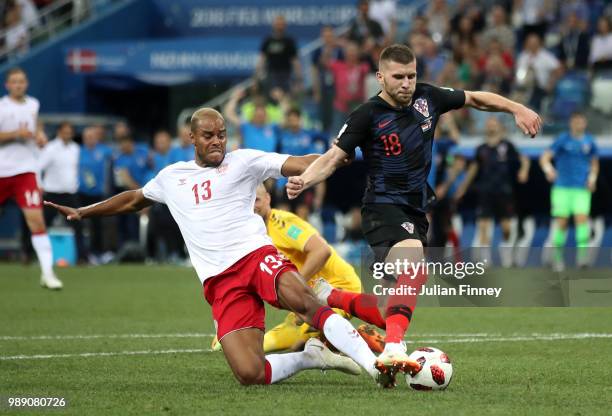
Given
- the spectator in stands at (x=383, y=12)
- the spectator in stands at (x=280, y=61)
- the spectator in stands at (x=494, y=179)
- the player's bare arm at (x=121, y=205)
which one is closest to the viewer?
the player's bare arm at (x=121, y=205)

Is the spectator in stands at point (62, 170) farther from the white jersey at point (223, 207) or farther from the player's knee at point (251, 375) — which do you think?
the player's knee at point (251, 375)

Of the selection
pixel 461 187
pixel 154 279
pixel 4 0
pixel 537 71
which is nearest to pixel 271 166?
pixel 154 279

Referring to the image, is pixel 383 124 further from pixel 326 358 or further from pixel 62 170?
pixel 62 170

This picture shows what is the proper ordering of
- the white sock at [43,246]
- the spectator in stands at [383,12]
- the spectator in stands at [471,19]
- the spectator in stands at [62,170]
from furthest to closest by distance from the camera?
the spectator in stands at [383,12] < the spectator in stands at [471,19] < the spectator in stands at [62,170] < the white sock at [43,246]

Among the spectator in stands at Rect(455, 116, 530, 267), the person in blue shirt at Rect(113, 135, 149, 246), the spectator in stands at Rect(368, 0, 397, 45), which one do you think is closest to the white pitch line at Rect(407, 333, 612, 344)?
the spectator in stands at Rect(455, 116, 530, 267)

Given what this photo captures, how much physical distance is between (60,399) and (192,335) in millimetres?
4003

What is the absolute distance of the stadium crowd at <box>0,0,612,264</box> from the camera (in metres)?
20.8

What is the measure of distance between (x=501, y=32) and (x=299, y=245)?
14.4m

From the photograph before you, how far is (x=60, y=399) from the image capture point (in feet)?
24.3

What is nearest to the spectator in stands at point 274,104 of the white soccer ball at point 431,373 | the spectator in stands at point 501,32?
the spectator in stands at point 501,32

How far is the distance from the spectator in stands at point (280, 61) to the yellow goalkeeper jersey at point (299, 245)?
1248 centimetres

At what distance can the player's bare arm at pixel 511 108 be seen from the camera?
8.33 meters

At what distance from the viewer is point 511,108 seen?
843 cm

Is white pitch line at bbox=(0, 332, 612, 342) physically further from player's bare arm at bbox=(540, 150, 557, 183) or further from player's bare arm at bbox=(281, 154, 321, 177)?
player's bare arm at bbox=(540, 150, 557, 183)
